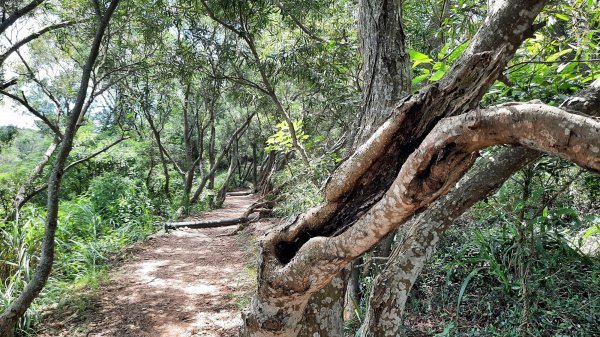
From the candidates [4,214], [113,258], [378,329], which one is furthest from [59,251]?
[378,329]

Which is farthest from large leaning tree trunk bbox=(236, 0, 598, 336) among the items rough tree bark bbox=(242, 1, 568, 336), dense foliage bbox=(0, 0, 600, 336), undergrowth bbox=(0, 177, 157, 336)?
undergrowth bbox=(0, 177, 157, 336)

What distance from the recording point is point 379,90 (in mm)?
2791

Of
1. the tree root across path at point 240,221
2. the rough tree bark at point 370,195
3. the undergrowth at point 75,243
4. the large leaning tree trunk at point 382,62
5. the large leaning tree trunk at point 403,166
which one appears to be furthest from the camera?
the tree root across path at point 240,221

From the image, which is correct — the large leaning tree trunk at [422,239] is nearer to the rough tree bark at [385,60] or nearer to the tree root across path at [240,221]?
the rough tree bark at [385,60]

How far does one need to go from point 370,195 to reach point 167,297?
4376 mm

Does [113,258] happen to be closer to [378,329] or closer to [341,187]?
[378,329]

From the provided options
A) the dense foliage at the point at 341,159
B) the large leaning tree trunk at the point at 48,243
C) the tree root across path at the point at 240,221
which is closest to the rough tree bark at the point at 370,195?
the dense foliage at the point at 341,159

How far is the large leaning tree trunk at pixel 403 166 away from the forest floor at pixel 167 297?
2599 mm

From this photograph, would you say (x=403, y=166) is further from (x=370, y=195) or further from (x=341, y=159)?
(x=341, y=159)

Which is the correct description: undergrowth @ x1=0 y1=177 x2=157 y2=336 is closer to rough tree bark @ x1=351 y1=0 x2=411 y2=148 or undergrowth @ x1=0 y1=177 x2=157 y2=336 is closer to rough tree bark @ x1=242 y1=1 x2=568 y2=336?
rough tree bark @ x1=242 y1=1 x2=568 y2=336

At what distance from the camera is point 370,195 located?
5.82 feet

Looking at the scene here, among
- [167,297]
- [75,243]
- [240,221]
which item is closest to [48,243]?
[167,297]

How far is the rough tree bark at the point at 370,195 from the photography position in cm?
151

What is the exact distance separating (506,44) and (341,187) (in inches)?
45.8
